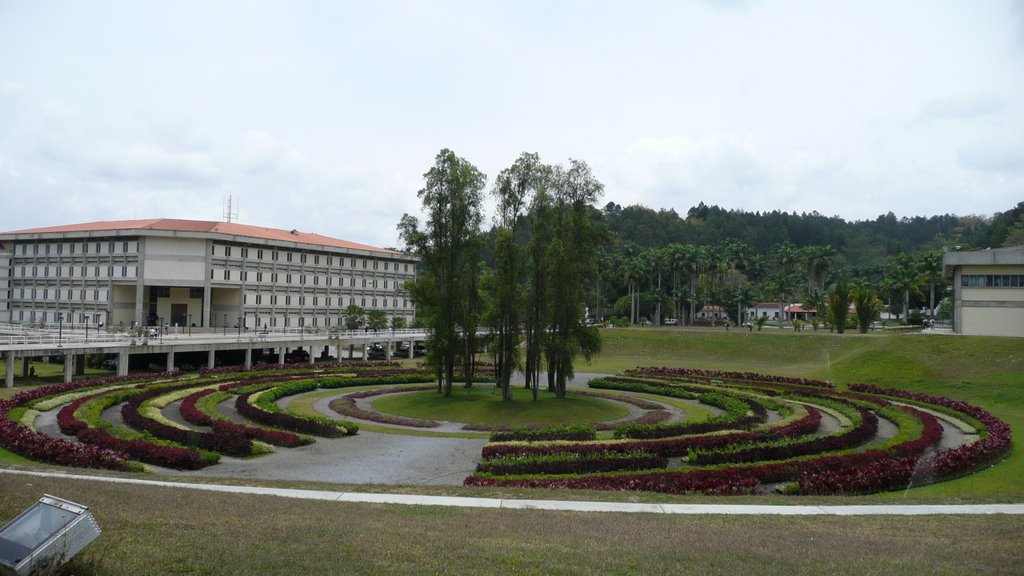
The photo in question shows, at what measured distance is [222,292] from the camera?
89062mm

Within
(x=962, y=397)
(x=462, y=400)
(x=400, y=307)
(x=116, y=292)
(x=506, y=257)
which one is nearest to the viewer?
(x=506, y=257)

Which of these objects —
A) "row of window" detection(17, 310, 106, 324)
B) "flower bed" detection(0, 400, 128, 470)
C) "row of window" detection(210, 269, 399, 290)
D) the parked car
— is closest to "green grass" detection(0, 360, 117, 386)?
"row of window" detection(17, 310, 106, 324)

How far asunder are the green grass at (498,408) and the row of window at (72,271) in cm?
5539

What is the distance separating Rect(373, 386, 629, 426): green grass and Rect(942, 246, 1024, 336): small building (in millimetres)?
46872

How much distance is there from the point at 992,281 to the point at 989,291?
1.03 m

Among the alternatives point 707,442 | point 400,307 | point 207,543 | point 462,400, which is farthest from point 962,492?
point 400,307

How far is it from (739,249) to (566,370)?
103229mm

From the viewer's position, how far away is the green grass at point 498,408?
1489 inches

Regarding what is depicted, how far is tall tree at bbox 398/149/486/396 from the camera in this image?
42.8 metres

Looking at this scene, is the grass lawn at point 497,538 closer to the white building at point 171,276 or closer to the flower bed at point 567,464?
the flower bed at point 567,464

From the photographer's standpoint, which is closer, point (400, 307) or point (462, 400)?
point (462, 400)

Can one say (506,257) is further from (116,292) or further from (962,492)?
(116,292)

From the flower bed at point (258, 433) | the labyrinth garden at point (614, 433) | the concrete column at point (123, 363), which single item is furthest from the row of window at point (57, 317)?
the flower bed at point (258, 433)

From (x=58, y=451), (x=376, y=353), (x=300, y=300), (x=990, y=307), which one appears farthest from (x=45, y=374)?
(x=990, y=307)
